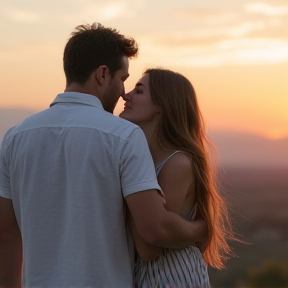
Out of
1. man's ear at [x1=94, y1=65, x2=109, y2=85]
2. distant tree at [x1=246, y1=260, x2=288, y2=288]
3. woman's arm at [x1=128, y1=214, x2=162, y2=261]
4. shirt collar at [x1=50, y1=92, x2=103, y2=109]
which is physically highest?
man's ear at [x1=94, y1=65, x2=109, y2=85]

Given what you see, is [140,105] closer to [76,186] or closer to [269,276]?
[76,186]

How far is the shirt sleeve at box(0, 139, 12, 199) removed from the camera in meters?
3.54

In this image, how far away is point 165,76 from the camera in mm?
3951

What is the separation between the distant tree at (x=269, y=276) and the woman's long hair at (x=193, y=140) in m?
11.4

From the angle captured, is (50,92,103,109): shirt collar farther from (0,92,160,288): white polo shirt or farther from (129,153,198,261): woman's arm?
(129,153,198,261): woman's arm

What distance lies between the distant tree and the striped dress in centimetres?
1165

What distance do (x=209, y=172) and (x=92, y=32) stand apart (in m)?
0.86

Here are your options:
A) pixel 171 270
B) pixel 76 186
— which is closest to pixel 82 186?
pixel 76 186

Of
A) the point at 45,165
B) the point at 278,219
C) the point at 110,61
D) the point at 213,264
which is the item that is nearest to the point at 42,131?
the point at 45,165

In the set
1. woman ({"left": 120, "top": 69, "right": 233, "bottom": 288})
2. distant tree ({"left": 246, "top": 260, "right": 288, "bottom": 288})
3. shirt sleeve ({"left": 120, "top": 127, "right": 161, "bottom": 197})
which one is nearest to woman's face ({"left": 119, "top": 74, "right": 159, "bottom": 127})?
woman ({"left": 120, "top": 69, "right": 233, "bottom": 288})

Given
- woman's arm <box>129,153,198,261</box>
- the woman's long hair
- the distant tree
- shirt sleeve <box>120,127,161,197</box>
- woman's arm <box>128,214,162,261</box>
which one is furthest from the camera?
the distant tree

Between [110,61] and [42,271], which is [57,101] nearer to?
[110,61]

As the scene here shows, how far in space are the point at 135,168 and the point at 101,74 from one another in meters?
0.49

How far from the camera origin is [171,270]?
3.72m
